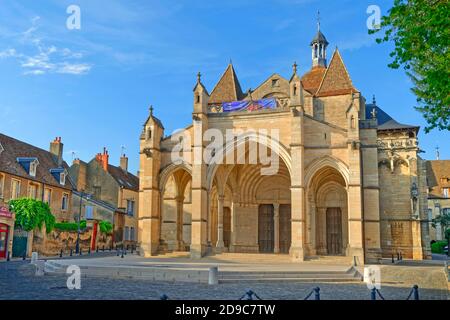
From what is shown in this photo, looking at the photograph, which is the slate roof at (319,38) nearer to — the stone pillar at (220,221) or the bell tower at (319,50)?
the bell tower at (319,50)

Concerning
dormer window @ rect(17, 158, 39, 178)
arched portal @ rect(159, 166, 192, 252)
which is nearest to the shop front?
dormer window @ rect(17, 158, 39, 178)

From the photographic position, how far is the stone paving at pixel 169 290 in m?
11.6

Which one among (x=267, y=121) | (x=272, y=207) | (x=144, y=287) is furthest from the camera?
(x=272, y=207)

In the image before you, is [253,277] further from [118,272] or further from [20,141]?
[20,141]

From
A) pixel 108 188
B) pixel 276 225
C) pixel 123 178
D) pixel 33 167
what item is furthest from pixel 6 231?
pixel 123 178

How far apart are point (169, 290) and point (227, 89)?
23.5m

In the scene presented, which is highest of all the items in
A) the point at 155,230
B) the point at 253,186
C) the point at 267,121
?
the point at 267,121

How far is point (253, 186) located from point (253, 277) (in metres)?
14.8

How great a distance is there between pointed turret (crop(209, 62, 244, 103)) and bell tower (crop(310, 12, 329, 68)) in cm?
1004

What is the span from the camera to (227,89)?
113ft

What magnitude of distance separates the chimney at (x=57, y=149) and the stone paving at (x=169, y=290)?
75.2ft
